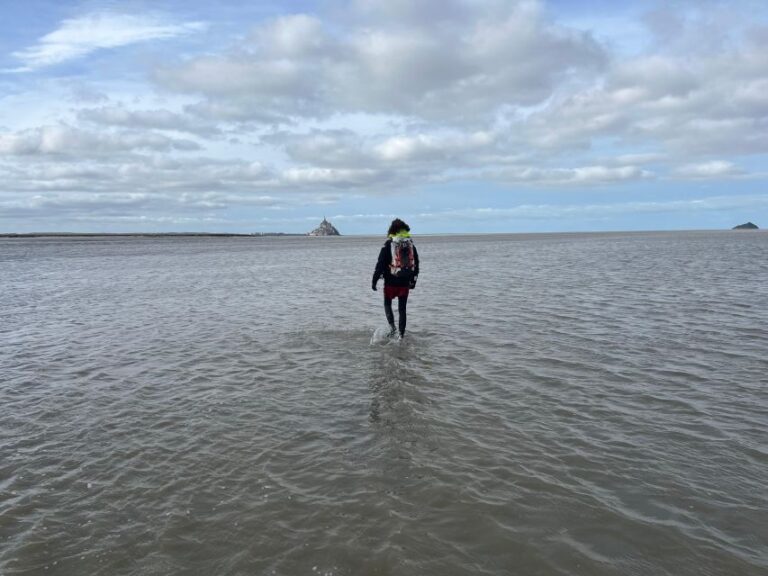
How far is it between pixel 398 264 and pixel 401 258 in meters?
0.21

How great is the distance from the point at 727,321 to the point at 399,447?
15.0 metres

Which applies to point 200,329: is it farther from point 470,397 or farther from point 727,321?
point 727,321

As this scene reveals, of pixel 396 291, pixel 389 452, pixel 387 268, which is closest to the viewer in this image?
pixel 389 452

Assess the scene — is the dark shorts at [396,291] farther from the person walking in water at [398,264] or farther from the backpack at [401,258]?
the backpack at [401,258]

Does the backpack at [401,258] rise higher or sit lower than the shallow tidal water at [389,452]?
higher

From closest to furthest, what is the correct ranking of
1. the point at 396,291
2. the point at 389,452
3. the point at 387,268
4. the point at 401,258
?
1. the point at 389,452
2. the point at 401,258
3. the point at 387,268
4. the point at 396,291

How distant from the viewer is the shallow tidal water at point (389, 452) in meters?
4.97

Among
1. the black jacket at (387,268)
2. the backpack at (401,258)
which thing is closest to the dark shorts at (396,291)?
the black jacket at (387,268)

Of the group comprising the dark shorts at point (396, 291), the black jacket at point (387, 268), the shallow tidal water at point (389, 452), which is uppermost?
the black jacket at point (387, 268)

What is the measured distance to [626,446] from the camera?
7.25m

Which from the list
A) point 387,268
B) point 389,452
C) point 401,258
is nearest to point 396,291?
point 387,268

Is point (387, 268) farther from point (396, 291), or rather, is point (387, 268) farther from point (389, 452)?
point (389, 452)

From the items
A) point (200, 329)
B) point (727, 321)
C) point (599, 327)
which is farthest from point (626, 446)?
point (200, 329)

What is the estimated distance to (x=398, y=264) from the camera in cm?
1541
